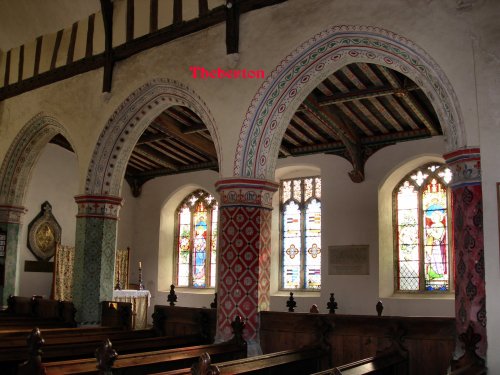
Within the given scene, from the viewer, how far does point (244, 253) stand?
6.77 meters

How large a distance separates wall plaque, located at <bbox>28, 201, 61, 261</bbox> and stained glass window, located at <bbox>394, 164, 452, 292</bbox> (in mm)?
6629

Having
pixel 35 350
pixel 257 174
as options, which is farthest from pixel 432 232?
pixel 35 350

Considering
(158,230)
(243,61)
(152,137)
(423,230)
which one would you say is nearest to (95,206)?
(243,61)

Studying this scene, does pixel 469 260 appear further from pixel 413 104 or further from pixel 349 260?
pixel 349 260

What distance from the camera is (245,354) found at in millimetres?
6172

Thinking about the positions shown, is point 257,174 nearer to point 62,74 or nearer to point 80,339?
point 80,339

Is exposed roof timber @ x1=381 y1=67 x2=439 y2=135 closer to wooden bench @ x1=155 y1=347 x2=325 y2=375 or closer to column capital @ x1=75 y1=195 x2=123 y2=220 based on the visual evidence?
wooden bench @ x1=155 y1=347 x2=325 y2=375

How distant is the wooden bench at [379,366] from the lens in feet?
13.9

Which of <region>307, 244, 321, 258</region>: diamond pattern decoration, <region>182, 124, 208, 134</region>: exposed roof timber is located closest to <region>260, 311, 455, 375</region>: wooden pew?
<region>182, 124, 208, 134</region>: exposed roof timber

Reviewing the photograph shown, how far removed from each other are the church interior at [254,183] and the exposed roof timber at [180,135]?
0.17ft

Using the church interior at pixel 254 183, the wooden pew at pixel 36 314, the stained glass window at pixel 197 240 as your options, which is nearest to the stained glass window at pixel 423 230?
the church interior at pixel 254 183

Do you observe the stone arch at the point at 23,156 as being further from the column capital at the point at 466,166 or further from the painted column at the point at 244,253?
the column capital at the point at 466,166

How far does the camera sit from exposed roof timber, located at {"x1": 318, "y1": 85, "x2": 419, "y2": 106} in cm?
821

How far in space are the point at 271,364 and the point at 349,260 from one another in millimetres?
5924
